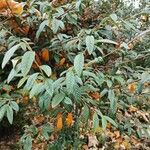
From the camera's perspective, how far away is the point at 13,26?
2166 mm

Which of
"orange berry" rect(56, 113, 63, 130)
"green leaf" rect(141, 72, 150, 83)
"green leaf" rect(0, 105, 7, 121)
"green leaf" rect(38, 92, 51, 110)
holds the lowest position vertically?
"orange berry" rect(56, 113, 63, 130)

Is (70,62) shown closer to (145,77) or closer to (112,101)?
(112,101)

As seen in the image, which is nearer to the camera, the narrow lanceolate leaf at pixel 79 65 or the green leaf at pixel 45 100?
the narrow lanceolate leaf at pixel 79 65

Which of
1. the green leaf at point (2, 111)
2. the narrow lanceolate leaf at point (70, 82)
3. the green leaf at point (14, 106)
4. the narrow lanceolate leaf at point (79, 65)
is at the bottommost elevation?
the green leaf at point (14, 106)

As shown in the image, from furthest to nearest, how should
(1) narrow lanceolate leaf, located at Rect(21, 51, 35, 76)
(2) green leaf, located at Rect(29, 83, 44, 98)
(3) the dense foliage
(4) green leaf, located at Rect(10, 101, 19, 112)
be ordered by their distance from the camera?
(4) green leaf, located at Rect(10, 101, 19, 112) → (3) the dense foliage → (2) green leaf, located at Rect(29, 83, 44, 98) → (1) narrow lanceolate leaf, located at Rect(21, 51, 35, 76)

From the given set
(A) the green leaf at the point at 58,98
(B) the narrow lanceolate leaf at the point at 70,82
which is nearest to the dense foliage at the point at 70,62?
(A) the green leaf at the point at 58,98

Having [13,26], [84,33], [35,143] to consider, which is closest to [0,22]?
[13,26]

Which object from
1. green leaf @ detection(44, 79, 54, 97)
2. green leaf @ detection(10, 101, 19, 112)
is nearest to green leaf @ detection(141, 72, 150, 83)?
green leaf @ detection(44, 79, 54, 97)

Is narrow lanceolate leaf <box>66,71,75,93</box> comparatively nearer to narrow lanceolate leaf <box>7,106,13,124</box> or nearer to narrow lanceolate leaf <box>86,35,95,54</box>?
narrow lanceolate leaf <box>86,35,95,54</box>

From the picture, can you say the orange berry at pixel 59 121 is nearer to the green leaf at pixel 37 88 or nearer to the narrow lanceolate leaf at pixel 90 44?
the green leaf at pixel 37 88

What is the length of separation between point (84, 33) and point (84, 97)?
38 centimetres

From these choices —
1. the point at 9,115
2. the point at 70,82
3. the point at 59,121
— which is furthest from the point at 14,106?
the point at 70,82

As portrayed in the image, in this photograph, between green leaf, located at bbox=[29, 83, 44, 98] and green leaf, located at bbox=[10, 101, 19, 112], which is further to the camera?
green leaf, located at bbox=[10, 101, 19, 112]

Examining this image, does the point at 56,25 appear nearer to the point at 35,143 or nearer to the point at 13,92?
the point at 13,92
